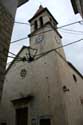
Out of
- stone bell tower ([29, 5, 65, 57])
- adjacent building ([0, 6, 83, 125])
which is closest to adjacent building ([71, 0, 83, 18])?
adjacent building ([0, 6, 83, 125])

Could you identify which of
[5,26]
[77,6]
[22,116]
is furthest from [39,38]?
[5,26]

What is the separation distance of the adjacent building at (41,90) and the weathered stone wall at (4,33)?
4.00 metres

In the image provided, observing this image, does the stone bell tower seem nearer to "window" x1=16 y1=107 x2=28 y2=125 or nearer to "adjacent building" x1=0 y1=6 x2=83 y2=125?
"adjacent building" x1=0 y1=6 x2=83 y2=125

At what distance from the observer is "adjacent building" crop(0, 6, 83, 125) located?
355 inches

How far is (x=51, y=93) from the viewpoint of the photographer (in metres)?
9.44

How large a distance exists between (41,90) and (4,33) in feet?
23.6

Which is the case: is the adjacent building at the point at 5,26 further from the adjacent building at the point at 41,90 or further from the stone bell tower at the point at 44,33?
the stone bell tower at the point at 44,33

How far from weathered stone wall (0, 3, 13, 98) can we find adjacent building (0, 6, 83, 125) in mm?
3996

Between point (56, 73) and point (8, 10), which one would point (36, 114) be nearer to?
point (56, 73)

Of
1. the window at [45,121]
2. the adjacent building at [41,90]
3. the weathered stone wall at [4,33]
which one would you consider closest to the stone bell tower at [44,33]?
the adjacent building at [41,90]

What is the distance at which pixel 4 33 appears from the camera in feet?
11.0

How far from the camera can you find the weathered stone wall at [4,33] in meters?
3.14

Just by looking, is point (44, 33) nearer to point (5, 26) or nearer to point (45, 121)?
point (45, 121)

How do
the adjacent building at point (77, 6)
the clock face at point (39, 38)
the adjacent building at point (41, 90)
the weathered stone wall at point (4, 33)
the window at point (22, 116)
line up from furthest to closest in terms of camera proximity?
the clock face at point (39, 38) < the window at point (22, 116) < the adjacent building at point (41, 90) < the adjacent building at point (77, 6) < the weathered stone wall at point (4, 33)
